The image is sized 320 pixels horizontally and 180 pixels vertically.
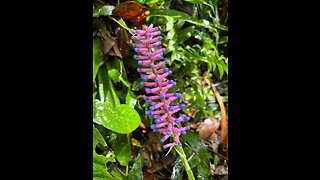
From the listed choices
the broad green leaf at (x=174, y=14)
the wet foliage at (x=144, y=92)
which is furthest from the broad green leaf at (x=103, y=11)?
the broad green leaf at (x=174, y=14)

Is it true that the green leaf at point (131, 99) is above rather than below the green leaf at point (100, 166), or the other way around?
above

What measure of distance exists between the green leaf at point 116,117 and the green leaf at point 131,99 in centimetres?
5

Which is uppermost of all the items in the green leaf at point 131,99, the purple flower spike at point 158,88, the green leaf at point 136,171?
the purple flower spike at point 158,88

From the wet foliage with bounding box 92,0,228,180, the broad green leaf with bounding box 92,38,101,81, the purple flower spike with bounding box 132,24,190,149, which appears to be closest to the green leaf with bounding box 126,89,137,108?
the wet foliage with bounding box 92,0,228,180

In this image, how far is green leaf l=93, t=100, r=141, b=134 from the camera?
1.01m

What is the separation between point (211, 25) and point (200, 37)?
5cm

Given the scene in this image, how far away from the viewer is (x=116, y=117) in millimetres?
1024

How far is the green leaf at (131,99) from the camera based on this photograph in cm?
110

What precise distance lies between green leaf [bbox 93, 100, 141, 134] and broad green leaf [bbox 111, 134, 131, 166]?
0.29 feet

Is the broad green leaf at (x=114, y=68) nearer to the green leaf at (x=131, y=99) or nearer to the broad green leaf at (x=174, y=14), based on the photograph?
the green leaf at (x=131, y=99)

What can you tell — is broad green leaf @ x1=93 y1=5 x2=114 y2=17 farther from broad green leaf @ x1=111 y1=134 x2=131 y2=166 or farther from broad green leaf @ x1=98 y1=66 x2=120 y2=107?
broad green leaf @ x1=111 y1=134 x2=131 y2=166
